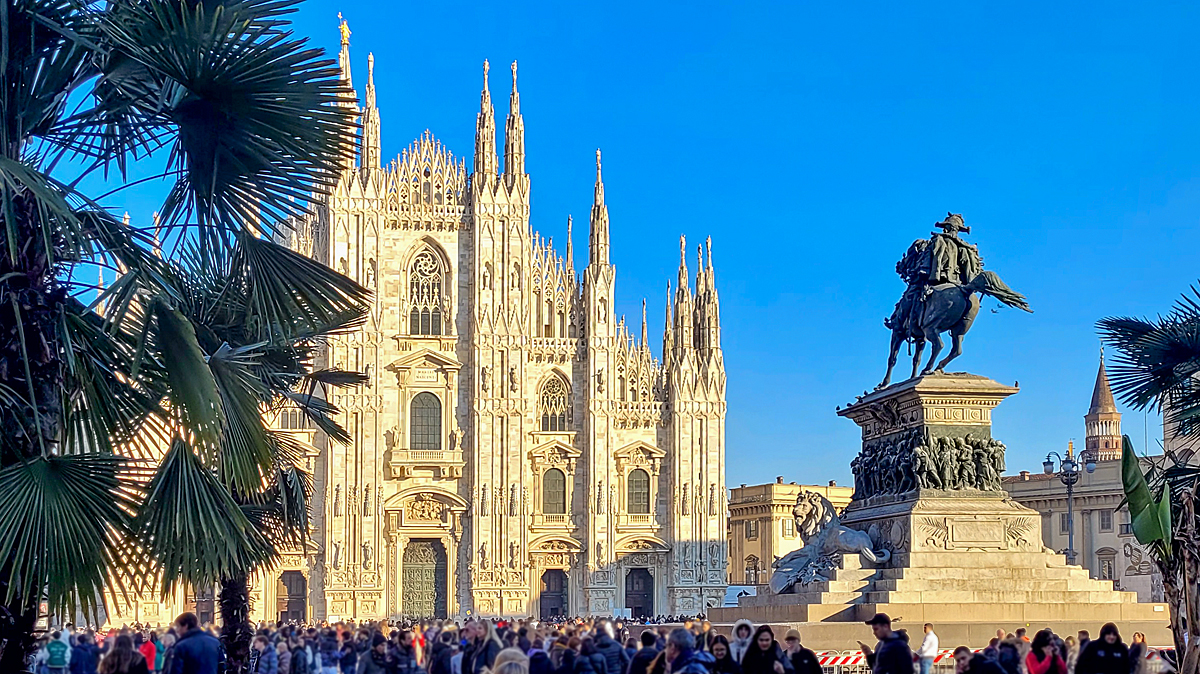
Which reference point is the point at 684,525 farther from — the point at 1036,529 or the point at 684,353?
the point at 1036,529

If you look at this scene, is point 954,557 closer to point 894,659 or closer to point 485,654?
point 485,654

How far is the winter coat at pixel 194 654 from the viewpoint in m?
9.46

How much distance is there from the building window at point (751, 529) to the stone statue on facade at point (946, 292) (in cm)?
6511

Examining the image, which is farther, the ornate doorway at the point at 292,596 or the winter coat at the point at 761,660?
the ornate doorway at the point at 292,596

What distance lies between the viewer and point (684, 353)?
182 feet

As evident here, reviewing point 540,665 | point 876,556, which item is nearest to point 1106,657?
point 540,665

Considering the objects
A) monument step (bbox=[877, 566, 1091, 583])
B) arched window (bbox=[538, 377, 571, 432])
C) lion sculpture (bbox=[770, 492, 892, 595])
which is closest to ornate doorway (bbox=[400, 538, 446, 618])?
arched window (bbox=[538, 377, 571, 432])

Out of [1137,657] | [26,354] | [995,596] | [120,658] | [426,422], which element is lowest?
[1137,657]

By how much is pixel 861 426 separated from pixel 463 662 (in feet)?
27.1

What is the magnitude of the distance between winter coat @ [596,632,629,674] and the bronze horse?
9.76 metres

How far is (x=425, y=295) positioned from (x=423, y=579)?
10.5 m

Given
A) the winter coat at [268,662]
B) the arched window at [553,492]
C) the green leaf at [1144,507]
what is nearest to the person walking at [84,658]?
the winter coat at [268,662]

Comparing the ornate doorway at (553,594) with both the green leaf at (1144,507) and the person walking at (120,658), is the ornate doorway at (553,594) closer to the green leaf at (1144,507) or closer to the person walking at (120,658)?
the green leaf at (1144,507)

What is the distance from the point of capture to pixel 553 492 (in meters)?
54.8
